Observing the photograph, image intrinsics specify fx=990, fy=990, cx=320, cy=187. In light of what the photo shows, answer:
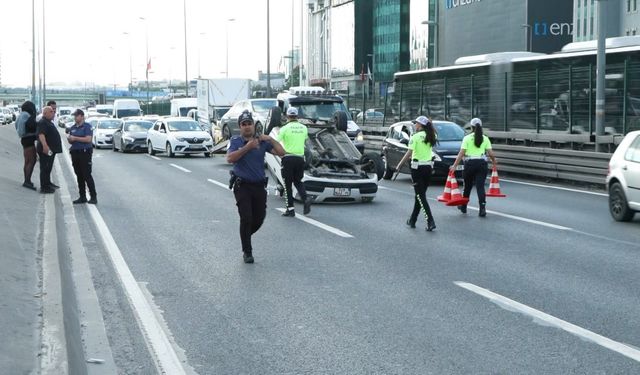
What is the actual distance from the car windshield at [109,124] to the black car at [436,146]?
24217 millimetres

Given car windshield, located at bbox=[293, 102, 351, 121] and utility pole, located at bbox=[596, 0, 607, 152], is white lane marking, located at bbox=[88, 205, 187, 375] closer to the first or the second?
utility pole, located at bbox=[596, 0, 607, 152]

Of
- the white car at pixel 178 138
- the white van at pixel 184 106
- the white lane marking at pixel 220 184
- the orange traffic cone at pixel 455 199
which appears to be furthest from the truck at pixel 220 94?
the orange traffic cone at pixel 455 199

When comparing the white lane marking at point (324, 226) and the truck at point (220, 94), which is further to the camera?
the truck at point (220, 94)

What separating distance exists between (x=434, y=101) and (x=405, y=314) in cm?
2610

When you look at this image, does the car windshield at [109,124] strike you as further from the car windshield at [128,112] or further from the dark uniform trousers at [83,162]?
the dark uniform trousers at [83,162]

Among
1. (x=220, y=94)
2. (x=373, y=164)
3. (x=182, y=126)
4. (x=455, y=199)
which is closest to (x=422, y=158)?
(x=455, y=199)

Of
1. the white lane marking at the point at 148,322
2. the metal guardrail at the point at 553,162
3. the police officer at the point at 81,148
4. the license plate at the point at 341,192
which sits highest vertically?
the police officer at the point at 81,148

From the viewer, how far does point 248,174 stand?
11562 millimetres

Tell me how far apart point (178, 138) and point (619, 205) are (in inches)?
962

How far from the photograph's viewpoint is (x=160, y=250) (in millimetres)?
12812

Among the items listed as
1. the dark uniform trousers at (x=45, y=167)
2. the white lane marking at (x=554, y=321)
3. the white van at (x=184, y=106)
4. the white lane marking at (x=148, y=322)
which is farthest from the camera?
the white van at (x=184, y=106)

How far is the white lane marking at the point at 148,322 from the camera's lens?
688 centimetres

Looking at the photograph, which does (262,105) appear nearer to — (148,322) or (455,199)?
(455,199)

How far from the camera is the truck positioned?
1943 inches
